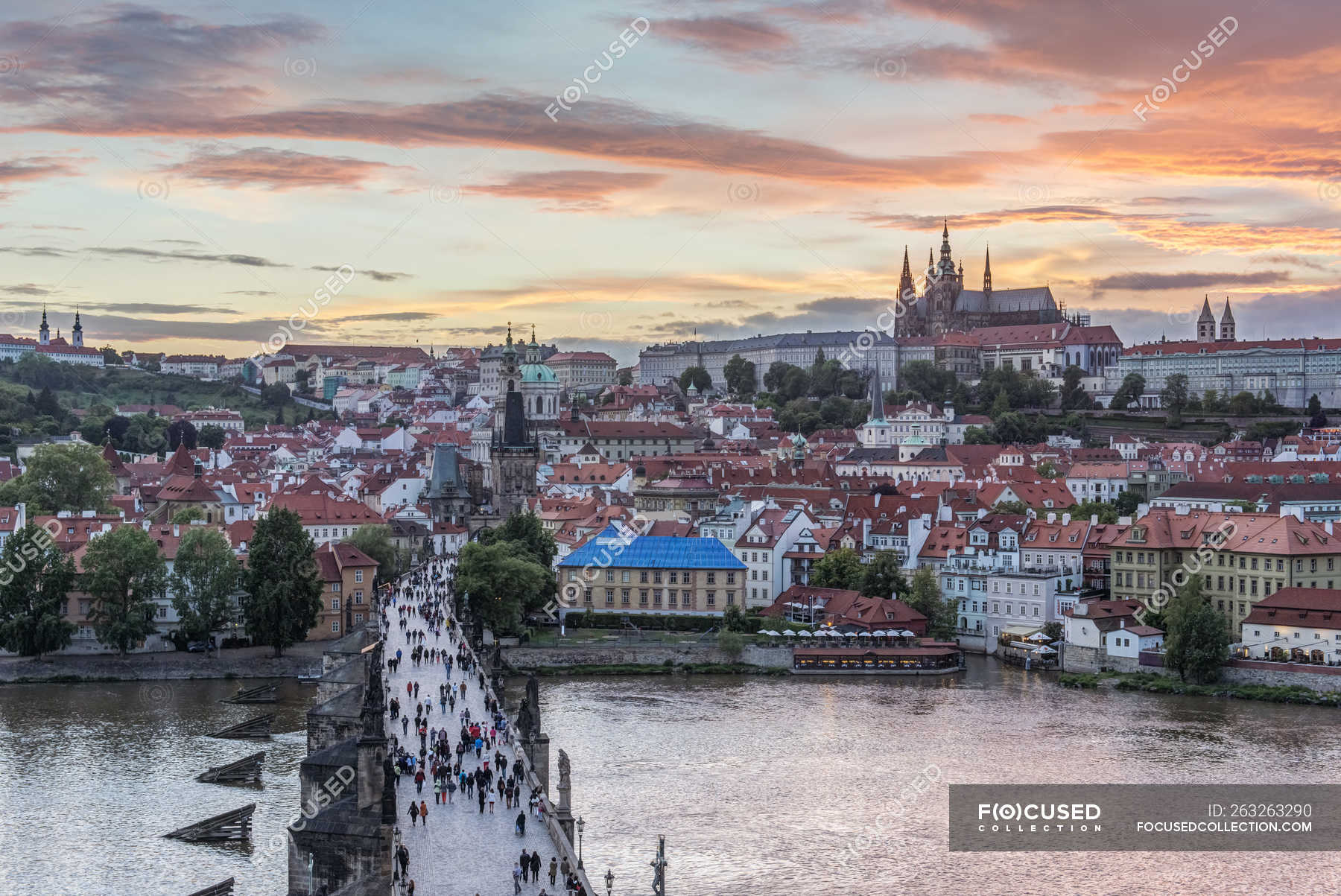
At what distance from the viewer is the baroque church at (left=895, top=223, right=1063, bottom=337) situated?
14925 centimetres

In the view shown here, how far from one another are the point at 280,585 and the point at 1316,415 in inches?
3311

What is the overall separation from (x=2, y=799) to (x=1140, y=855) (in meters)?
18.0

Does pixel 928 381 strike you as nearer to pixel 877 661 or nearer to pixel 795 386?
pixel 795 386

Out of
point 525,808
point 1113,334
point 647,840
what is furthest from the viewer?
point 1113,334

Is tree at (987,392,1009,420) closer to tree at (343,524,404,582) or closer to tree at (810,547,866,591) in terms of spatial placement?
tree at (810,547,866,591)

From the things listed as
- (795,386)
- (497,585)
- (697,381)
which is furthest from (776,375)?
(497,585)

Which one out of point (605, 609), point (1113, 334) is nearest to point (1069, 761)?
point (605, 609)

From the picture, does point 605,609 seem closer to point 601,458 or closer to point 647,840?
point 647,840

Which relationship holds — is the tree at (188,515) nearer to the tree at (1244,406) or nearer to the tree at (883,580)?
the tree at (883,580)

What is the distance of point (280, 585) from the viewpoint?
42.5 m

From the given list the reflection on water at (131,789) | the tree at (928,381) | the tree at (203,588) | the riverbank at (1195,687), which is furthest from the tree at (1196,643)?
the tree at (928,381)

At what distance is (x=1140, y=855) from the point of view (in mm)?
25297

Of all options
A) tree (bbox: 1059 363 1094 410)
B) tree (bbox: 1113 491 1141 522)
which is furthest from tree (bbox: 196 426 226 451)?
tree (bbox: 1113 491 1141 522)

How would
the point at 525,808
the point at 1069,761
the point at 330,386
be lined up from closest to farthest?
the point at 525,808 → the point at 1069,761 → the point at 330,386
